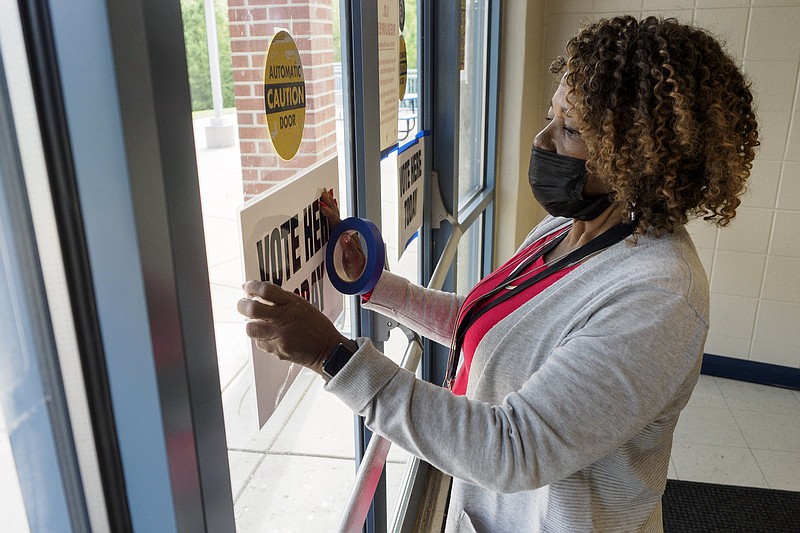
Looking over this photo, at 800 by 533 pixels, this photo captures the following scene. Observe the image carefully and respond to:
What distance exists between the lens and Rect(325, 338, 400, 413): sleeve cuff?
3.12 feet

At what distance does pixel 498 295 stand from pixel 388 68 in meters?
0.71

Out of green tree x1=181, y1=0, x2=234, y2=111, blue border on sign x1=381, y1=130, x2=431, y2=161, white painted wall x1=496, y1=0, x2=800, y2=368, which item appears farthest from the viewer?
white painted wall x1=496, y1=0, x2=800, y2=368

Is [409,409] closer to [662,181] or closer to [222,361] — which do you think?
[222,361]

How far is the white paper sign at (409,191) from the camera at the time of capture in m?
2.01

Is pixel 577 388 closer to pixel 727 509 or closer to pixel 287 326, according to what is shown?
pixel 287 326

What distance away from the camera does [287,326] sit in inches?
36.6

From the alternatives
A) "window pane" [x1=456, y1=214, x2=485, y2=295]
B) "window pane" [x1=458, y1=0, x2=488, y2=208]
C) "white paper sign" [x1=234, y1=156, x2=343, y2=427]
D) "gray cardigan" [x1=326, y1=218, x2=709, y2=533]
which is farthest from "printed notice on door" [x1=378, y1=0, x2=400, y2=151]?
"window pane" [x1=456, y1=214, x2=485, y2=295]

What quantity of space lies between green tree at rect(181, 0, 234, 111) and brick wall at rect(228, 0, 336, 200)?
0.6 inches

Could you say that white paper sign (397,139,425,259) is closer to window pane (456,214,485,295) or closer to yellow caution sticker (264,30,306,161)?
yellow caution sticker (264,30,306,161)

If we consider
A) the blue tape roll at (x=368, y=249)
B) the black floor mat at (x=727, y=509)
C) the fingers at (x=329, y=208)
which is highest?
the fingers at (x=329, y=208)

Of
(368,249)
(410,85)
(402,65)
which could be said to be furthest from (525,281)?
(410,85)

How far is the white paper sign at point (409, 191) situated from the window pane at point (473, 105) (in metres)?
0.73

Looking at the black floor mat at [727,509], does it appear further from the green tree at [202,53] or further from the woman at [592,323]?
the green tree at [202,53]

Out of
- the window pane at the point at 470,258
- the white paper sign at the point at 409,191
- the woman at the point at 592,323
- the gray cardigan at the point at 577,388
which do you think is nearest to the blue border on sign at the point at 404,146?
the white paper sign at the point at 409,191
